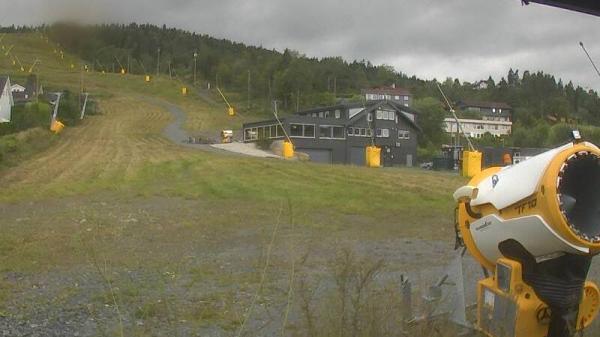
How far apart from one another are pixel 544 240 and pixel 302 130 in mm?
55508

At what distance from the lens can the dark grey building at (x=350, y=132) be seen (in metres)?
59.3

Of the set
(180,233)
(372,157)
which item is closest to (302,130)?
(372,157)

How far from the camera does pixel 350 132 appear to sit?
207 ft

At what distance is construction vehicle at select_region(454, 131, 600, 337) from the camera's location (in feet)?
11.4

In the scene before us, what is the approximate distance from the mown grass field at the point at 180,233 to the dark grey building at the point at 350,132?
23500 millimetres

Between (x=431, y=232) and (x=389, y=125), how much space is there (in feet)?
180

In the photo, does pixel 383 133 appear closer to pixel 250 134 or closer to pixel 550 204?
pixel 250 134

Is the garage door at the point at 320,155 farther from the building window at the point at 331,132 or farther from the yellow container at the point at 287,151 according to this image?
the yellow container at the point at 287,151

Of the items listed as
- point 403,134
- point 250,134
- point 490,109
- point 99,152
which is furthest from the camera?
point 490,109

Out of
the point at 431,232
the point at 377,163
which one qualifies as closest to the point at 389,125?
the point at 377,163

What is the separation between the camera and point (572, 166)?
3.56 metres

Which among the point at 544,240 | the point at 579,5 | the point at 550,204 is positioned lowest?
the point at 544,240

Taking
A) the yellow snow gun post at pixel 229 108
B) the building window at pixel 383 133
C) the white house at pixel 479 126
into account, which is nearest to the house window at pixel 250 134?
the building window at pixel 383 133

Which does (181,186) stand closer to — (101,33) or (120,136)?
(101,33)
